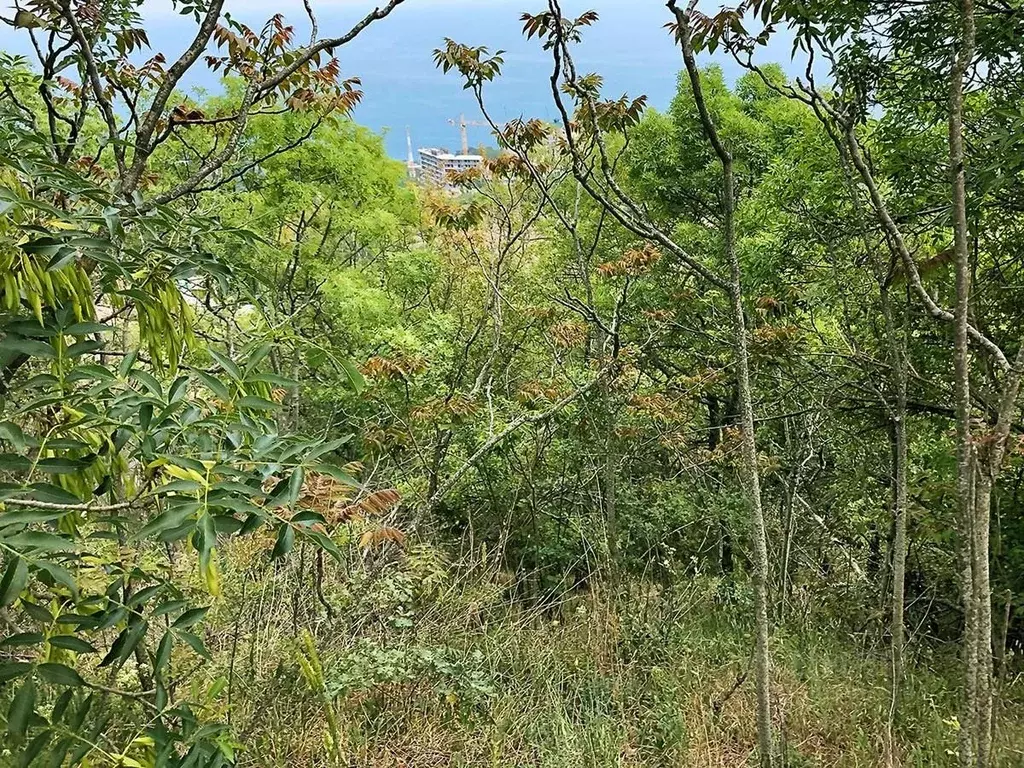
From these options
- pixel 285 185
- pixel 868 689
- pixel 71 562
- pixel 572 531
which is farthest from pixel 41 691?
pixel 285 185

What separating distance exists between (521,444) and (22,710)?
4580mm

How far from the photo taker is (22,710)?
0.92m

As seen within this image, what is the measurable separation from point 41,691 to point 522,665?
1.95 m

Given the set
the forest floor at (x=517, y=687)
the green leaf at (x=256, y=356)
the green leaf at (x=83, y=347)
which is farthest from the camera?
the forest floor at (x=517, y=687)

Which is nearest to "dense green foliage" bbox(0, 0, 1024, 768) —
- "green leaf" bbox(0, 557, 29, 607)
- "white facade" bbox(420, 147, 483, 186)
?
"green leaf" bbox(0, 557, 29, 607)

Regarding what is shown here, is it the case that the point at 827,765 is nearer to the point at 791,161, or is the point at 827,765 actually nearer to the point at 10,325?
the point at 10,325

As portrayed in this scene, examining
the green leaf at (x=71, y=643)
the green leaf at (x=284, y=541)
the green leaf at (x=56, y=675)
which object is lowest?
the green leaf at (x=56, y=675)

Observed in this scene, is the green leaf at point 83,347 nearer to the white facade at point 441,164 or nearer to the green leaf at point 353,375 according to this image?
the green leaf at point 353,375

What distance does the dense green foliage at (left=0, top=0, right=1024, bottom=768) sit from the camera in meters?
1.06

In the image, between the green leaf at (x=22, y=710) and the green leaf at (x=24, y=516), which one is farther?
the green leaf at (x=22, y=710)

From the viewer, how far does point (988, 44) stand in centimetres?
245

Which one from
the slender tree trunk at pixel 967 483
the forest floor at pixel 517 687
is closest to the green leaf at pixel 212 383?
the forest floor at pixel 517 687

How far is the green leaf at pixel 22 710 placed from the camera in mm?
910

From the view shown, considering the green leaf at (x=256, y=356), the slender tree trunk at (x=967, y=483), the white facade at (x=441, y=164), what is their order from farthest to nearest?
1. the white facade at (x=441, y=164)
2. the slender tree trunk at (x=967, y=483)
3. the green leaf at (x=256, y=356)
